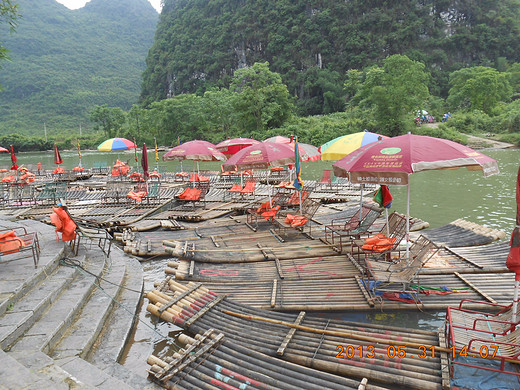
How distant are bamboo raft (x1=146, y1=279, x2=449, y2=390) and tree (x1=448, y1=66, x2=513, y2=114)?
2062 inches

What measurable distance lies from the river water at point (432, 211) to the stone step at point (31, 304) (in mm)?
1301

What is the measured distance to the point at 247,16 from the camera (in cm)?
9131

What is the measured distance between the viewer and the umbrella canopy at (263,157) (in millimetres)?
9109

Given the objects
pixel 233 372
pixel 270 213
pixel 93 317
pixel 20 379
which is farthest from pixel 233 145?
pixel 20 379

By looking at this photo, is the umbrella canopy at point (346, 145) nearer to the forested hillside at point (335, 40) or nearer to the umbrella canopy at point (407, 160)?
the umbrella canopy at point (407, 160)

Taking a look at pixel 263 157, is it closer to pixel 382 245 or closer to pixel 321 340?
pixel 382 245

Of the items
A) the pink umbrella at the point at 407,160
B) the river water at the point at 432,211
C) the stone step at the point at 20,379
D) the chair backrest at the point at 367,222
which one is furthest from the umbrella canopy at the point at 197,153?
the stone step at the point at 20,379

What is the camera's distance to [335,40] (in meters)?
80.8

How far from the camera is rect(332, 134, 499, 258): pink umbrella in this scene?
206 inches

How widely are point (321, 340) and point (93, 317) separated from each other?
10.7 ft

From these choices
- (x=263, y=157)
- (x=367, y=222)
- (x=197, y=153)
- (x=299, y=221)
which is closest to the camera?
(x=367, y=222)

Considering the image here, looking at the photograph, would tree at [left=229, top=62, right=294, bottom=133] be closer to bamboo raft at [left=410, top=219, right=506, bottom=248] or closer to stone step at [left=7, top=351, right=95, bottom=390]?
bamboo raft at [left=410, top=219, right=506, bottom=248]

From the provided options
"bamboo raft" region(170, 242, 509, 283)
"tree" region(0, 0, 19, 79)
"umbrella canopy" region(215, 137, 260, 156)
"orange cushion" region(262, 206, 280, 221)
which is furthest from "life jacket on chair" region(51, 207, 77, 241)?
"umbrella canopy" region(215, 137, 260, 156)

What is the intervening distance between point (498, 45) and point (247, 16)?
57.1 m
